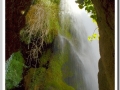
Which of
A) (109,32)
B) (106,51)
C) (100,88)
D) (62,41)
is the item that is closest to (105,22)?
(109,32)

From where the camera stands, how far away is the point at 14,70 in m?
1.57

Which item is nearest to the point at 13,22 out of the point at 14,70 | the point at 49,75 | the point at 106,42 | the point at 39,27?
the point at 39,27

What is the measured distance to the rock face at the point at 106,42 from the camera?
165cm

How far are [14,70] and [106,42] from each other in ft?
2.18

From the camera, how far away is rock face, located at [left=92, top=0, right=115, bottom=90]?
5.43 feet

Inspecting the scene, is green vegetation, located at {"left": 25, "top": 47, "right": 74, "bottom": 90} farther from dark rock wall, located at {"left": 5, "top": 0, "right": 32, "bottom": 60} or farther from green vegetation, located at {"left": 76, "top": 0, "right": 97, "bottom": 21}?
green vegetation, located at {"left": 76, "top": 0, "right": 97, "bottom": 21}

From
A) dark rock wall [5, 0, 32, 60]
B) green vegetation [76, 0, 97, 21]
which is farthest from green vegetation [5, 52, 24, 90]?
green vegetation [76, 0, 97, 21]

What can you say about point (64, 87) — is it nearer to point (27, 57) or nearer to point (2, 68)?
point (27, 57)

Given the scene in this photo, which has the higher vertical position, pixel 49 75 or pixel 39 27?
pixel 39 27

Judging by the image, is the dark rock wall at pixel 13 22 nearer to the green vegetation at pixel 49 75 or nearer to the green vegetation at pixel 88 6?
the green vegetation at pixel 49 75

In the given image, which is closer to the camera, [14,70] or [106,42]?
[14,70]

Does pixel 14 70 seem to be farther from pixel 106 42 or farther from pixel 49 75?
pixel 106 42

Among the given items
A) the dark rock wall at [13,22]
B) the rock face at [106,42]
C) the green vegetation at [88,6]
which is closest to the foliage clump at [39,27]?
the dark rock wall at [13,22]

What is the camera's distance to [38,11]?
5.27 ft
